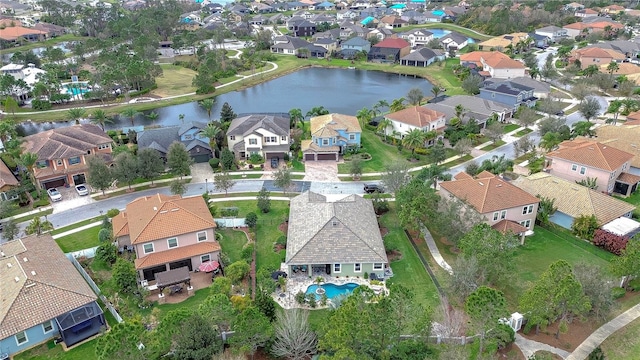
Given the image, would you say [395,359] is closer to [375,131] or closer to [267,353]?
[267,353]

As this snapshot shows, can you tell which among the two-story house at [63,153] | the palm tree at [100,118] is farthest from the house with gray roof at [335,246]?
the palm tree at [100,118]

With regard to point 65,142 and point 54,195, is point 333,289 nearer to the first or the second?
point 54,195

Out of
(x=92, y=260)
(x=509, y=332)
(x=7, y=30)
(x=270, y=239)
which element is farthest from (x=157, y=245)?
(x=7, y=30)

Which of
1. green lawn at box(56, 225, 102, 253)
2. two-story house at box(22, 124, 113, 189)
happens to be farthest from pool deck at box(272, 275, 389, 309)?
two-story house at box(22, 124, 113, 189)

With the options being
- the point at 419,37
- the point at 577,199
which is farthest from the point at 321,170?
the point at 419,37

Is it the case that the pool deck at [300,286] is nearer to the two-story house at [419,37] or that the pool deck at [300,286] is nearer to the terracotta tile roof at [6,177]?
the terracotta tile roof at [6,177]
